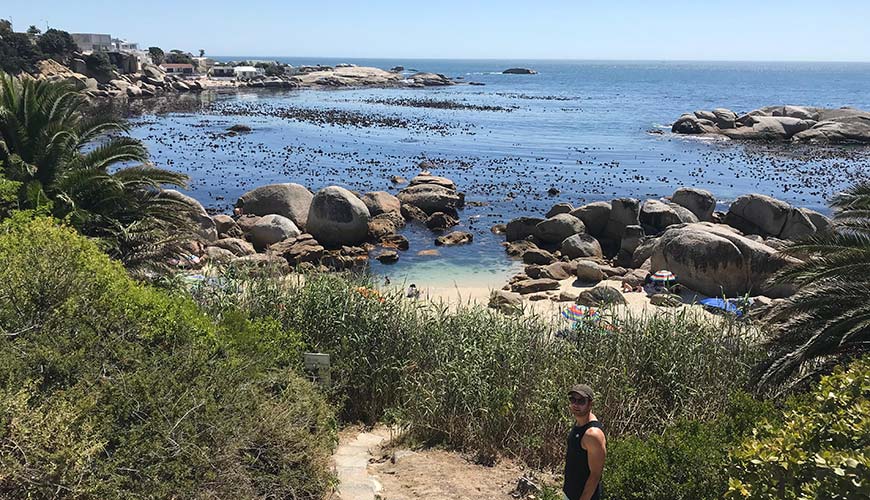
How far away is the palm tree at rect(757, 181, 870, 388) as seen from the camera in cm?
887

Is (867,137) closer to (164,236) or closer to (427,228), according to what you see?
(427,228)

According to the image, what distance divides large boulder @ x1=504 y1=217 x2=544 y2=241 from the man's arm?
66.5 feet

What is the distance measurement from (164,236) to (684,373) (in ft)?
30.2

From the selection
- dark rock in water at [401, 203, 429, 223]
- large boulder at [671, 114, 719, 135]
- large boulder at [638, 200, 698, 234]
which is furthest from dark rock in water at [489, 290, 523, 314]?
large boulder at [671, 114, 719, 135]

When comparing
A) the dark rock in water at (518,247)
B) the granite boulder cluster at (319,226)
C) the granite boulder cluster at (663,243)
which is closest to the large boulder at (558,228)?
the granite boulder cluster at (663,243)

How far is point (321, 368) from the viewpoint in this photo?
9719 millimetres

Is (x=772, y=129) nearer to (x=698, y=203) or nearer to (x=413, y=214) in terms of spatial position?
(x=698, y=203)

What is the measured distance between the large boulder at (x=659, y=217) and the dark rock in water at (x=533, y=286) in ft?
22.2

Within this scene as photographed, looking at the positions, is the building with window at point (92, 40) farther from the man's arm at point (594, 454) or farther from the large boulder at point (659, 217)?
the man's arm at point (594, 454)

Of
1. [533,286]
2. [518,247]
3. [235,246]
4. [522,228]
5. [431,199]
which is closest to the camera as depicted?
[533,286]

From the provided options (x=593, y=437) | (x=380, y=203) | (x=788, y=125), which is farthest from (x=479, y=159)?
(x=593, y=437)

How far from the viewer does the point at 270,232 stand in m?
24.5

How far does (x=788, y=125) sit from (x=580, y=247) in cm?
4305

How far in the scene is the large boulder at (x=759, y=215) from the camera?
25.3 m
